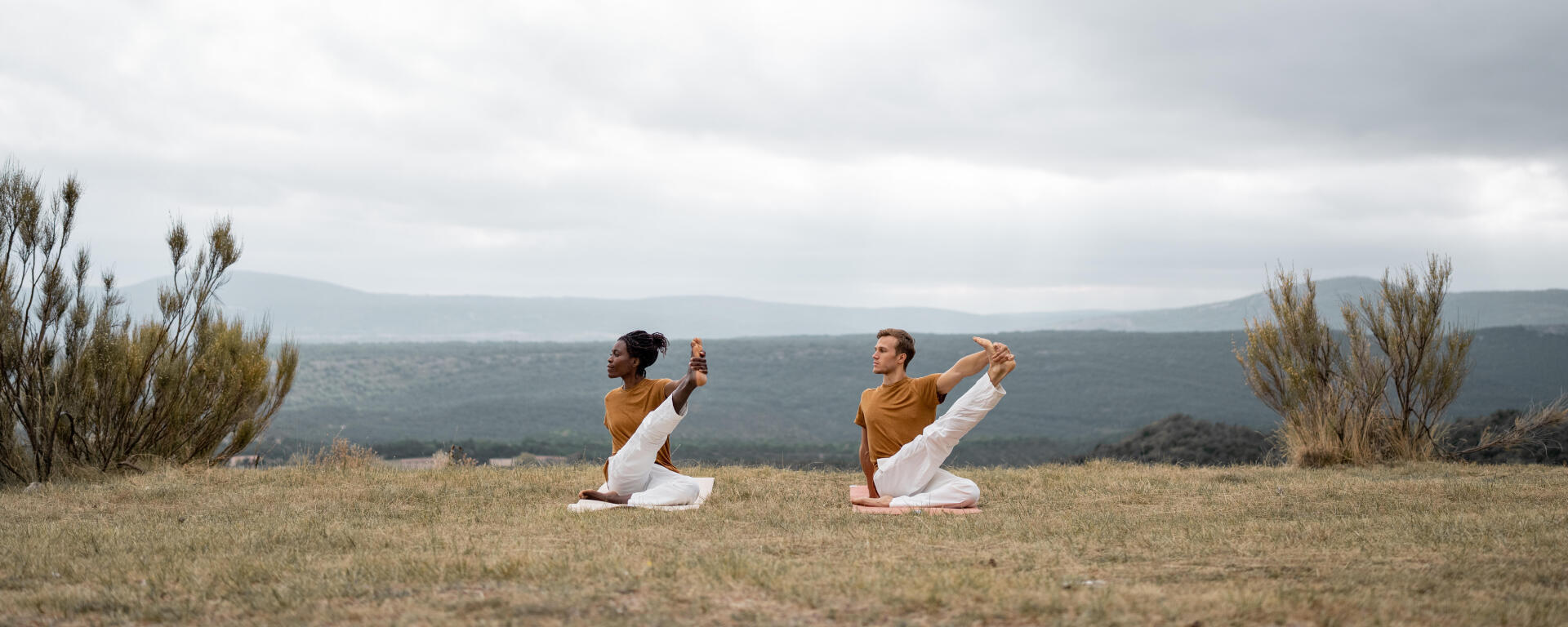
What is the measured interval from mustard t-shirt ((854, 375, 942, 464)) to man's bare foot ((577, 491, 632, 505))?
1896mm

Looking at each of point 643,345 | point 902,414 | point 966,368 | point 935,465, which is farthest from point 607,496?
point 966,368

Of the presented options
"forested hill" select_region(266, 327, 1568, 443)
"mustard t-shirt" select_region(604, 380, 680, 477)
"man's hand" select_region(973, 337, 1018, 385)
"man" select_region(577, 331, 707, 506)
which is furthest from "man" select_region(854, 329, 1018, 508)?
"forested hill" select_region(266, 327, 1568, 443)

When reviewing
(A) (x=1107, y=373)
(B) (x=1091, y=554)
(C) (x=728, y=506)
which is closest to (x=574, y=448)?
(C) (x=728, y=506)

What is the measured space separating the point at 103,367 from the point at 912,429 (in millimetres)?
8550

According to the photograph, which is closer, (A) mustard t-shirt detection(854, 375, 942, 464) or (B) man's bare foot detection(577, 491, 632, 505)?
(A) mustard t-shirt detection(854, 375, 942, 464)

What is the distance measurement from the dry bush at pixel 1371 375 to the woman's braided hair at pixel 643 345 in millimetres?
7704

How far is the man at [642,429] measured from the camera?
27.3 ft

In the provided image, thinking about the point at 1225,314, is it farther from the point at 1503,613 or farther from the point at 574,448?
the point at 1503,613

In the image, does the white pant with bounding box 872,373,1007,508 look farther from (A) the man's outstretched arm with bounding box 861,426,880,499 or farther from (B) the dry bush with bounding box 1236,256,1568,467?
(B) the dry bush with bounding box 1236,256,1568,467

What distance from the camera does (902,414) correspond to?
27.3ft

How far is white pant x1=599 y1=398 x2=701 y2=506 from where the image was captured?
8.28 meters

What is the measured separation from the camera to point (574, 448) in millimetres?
38188

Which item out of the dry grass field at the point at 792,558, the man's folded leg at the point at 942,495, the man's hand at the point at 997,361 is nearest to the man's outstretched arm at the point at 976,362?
the man's hand at the point at 997,361

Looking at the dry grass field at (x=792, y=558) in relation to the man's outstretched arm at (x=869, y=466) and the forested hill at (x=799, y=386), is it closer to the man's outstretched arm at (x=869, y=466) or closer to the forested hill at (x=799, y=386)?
the man's outstretched arm at (x=869, y=466)
